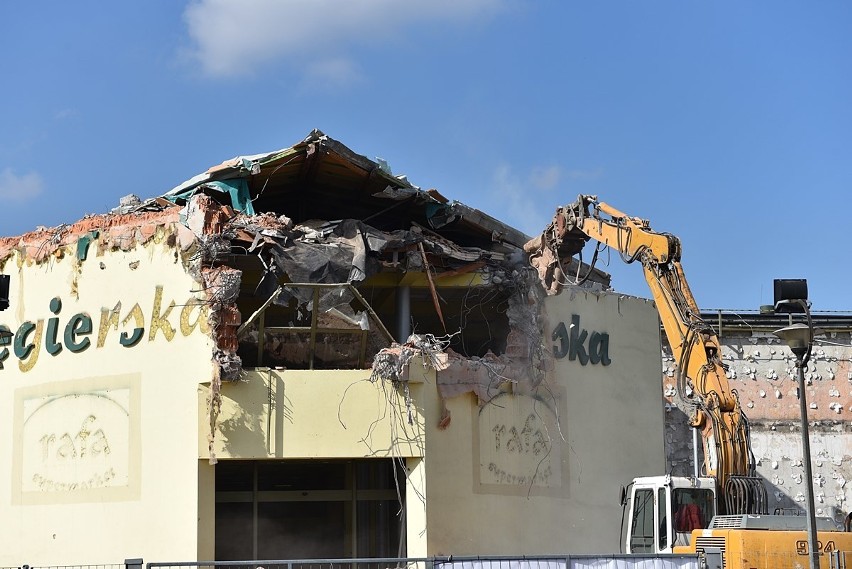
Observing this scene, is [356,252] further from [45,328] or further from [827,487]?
[827,487]

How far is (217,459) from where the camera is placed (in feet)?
71.4

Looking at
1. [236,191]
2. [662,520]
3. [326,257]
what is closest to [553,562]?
[662,520]

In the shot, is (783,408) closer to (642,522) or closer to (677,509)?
(642,522)

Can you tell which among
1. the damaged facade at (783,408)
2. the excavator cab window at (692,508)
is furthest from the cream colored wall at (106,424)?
the damaged facade at (783,408)

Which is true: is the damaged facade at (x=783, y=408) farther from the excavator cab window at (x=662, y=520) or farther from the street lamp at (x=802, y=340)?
the street lamp at (x=802, y=340)

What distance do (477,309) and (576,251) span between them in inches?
132

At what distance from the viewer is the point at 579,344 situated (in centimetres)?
2839

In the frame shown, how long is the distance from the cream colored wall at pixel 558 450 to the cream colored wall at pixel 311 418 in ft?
2.60

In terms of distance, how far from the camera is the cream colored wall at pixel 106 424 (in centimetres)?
2220

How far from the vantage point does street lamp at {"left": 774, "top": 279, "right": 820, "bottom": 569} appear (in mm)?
15039

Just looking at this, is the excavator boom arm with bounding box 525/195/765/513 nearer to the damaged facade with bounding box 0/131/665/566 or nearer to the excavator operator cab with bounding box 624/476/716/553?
the excavator operator cab with bounding box 624/476/716/553

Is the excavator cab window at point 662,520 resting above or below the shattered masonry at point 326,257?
below

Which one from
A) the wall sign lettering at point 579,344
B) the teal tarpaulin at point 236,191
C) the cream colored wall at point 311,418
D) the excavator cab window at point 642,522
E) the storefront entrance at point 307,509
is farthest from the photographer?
the wall sign lettering at point 579,344

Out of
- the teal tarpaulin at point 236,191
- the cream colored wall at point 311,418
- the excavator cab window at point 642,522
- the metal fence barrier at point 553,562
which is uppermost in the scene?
the teal tarpaulin at point 236,191
